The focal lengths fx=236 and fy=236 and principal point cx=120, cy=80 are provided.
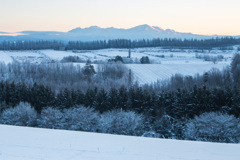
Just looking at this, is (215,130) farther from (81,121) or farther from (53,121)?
(53,121)

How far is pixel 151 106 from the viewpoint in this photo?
2492 cm

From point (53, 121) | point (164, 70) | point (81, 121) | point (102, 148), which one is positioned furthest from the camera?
point (164, 70)

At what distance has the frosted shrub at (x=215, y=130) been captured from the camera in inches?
600

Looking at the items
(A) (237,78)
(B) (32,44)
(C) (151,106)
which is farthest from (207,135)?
(B) (32,44)

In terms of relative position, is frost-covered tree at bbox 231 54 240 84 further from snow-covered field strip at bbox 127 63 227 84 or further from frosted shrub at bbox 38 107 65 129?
frosted shrub at bbox 38 107 65 129

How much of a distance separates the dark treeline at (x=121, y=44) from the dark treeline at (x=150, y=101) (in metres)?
100

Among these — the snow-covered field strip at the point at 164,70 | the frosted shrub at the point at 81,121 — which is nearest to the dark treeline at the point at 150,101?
the frosted shrub at the point at 81,121

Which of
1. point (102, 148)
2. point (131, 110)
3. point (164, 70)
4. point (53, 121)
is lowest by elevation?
point (131, 110)

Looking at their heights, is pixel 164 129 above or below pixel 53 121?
below

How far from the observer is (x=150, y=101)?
82.3 feet

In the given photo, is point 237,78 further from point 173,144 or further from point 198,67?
point 173,144

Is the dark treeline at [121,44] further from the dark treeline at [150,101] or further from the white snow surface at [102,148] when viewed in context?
the white snow surface at [102,148]

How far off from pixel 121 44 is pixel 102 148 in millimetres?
131099

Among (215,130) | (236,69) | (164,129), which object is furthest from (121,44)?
(215,130)
